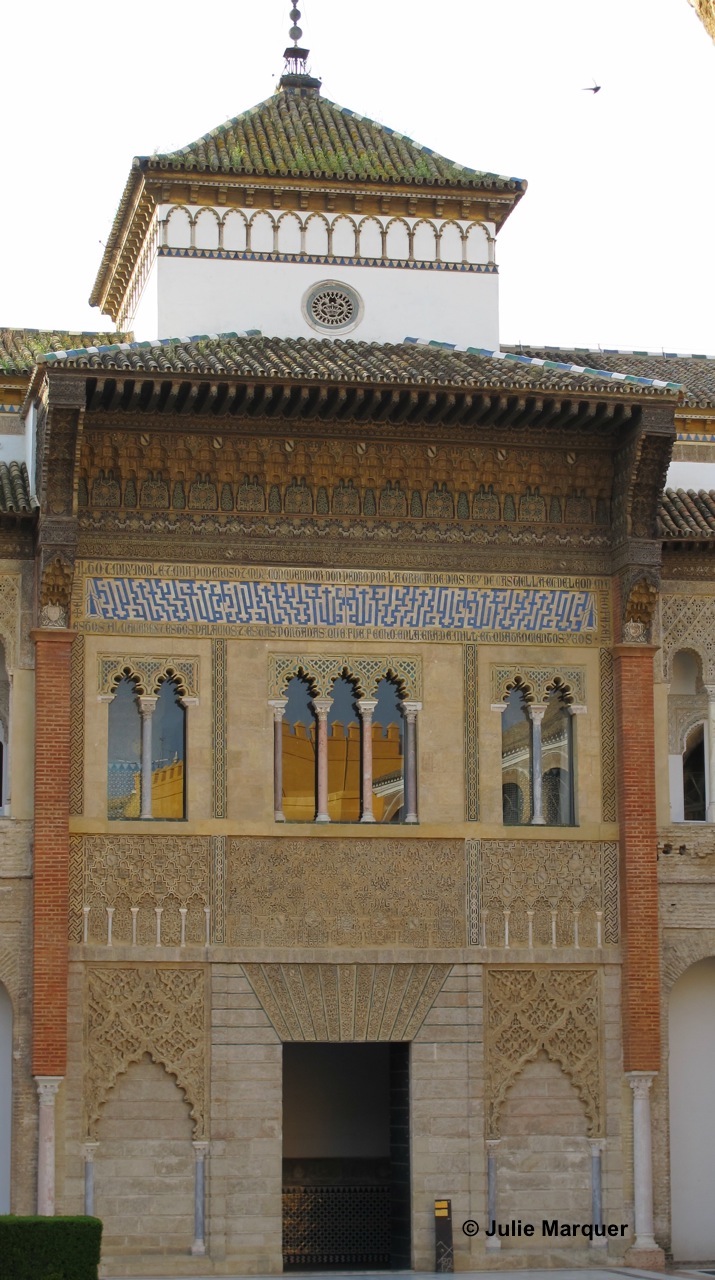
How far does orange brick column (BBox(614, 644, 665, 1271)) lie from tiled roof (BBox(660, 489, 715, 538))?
102 centimetres

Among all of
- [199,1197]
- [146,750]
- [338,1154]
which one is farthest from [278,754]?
[338,1154]

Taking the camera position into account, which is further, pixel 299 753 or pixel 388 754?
pixel 388 754

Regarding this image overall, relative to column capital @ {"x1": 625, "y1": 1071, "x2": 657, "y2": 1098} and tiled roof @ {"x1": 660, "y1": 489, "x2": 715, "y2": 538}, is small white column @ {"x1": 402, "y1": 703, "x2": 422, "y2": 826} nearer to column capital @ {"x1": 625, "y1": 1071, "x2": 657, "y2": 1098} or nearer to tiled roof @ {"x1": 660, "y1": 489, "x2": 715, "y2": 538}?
tiled roof @ {"x1": 660, "y1": 489, "x2": 715, "y2": 538}

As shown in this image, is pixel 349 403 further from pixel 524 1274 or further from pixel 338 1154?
pixel 524 1274

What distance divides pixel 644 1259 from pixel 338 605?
548cm

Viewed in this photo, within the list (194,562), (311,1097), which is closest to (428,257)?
(194,562)

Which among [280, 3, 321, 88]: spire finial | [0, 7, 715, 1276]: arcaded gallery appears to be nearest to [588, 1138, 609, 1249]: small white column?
[0, 7, 715, 1276]: arcaded gallery

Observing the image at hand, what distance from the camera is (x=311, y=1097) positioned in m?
19.2

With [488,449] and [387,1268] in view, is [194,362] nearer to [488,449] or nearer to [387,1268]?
[488,449]

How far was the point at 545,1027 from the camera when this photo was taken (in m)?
17.2

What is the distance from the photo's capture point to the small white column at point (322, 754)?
17219mm

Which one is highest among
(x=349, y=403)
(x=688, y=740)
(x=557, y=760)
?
(x=349, y=403)

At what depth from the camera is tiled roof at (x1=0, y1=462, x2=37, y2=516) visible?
17016 millimetres

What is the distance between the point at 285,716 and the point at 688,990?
13.0 ft
